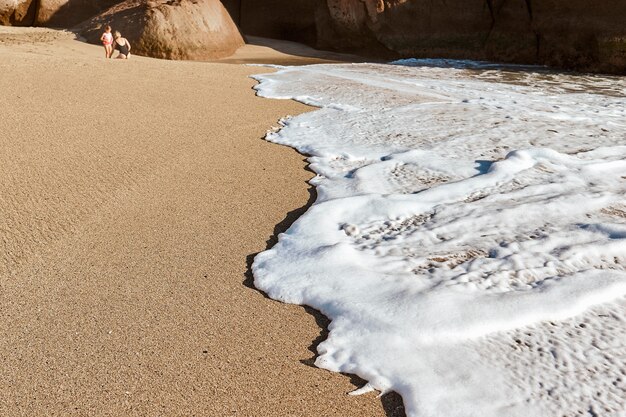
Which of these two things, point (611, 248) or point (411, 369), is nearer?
point (411, 369)

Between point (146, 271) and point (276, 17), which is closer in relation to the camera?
point (146, 271)

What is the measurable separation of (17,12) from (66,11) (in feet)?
3.43

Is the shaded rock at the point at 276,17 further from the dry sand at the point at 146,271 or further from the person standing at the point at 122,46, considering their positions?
the dry sand at the point at 146,271

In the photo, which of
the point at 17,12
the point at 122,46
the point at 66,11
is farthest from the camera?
the point at 66,11

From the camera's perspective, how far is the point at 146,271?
2459 mm

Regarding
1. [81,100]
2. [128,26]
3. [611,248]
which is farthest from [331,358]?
[128,26]

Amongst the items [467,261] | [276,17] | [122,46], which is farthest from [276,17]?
[467,261]

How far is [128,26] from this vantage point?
12430 millimetres

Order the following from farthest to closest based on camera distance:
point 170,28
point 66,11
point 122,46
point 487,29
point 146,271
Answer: point 66,11
point 487,29
point 170,28
point 122,46
point 146,271

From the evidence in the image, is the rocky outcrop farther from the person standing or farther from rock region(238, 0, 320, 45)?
the person standing

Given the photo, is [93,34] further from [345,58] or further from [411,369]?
[411,369]

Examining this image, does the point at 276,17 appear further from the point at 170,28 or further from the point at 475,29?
the point at 475,29

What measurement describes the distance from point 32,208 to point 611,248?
2506mm

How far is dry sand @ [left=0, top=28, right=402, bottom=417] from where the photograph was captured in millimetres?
1779
